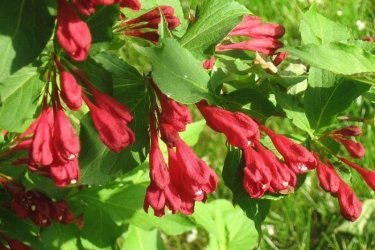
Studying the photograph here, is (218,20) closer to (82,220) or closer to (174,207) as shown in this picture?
(174,207)

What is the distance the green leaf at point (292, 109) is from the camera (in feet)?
5.04

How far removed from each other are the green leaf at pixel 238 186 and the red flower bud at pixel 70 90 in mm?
449

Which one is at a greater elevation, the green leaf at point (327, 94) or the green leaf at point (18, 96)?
the green leaf at point (18, 96)

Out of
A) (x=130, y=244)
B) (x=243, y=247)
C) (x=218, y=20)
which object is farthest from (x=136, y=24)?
(x=243, y=247)

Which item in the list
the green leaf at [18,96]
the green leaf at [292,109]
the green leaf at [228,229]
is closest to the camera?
the green leaf at [18,96]

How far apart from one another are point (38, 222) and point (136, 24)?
61cm

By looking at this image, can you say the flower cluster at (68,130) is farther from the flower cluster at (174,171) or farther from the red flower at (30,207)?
the red flower at (30,207)

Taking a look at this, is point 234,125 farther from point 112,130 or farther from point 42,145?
point 42,145

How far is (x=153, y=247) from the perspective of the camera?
90.5 inches

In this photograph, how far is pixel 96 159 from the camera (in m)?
1.46

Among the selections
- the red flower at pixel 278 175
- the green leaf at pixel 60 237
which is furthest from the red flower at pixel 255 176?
the green leaf at pixel 60 237

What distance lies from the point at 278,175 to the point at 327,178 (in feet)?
0.62

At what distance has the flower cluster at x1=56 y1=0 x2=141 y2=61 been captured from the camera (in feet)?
3.75

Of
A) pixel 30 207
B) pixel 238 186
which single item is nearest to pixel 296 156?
pixel 238 186
